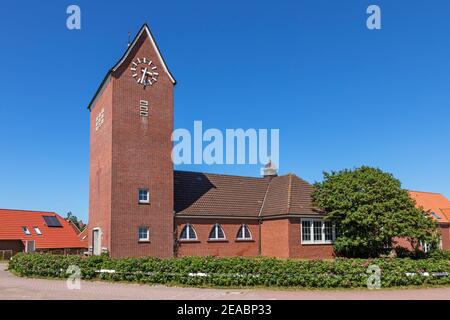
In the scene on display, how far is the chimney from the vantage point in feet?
132

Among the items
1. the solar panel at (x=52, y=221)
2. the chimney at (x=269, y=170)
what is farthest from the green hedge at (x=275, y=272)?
the solar panel at (x=52, y=221)

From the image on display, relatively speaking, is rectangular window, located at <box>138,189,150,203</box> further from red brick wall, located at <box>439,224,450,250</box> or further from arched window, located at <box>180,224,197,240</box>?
red brick wall, located at <box>439,224,450,250</box>

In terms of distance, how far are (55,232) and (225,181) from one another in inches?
831

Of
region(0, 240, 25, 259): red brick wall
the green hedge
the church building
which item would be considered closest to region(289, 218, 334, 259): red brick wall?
the church building

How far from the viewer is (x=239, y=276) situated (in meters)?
18.3

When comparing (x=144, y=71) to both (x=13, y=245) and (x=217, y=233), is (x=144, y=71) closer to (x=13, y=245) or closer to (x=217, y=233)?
(x=217, y=233)

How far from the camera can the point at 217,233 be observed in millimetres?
33094

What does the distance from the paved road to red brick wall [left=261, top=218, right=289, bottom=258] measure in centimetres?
1442

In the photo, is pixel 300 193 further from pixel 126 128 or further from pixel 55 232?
pixel 55 232

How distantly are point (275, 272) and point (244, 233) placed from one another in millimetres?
16423

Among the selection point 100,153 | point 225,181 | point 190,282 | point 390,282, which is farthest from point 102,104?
point 390,282

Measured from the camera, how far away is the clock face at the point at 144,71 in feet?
97.5

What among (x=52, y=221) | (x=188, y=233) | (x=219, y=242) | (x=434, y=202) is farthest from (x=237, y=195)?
(x=434, y=202)

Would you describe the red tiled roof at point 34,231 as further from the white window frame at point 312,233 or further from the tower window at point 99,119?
the white window frame at point 312,233
